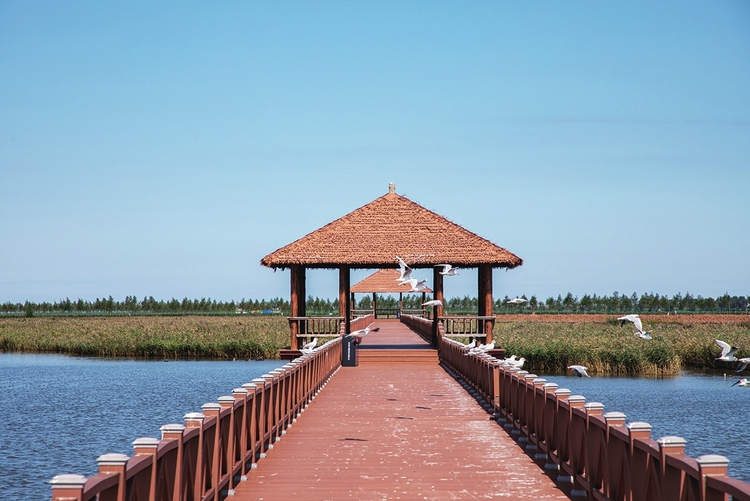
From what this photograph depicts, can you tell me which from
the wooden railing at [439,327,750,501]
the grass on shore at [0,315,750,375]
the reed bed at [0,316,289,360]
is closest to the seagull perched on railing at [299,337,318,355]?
the wooden railing at [439,327,750,501]

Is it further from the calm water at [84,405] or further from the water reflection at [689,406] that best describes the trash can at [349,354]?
the water reflection at [689,406]

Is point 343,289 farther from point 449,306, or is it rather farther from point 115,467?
point 449,306

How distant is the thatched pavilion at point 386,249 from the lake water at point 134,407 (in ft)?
15.5

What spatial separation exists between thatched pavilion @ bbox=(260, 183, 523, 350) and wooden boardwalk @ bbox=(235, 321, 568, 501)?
10.5 m

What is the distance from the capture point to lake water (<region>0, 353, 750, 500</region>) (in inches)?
764

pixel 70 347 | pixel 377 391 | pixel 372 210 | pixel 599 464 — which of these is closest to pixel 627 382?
pixel 372 210

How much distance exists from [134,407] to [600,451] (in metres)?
22.6

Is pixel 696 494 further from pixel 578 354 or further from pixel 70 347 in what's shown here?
pixel 70 347

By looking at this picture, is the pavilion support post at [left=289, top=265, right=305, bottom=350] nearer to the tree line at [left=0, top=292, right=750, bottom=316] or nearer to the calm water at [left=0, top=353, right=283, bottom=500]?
the calm water at [left=0, top=353, right=283, bottom=500]

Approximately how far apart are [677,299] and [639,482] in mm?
111317

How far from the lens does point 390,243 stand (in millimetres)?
29016

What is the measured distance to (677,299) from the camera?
367 ft

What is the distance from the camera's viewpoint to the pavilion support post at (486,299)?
92.2 feet

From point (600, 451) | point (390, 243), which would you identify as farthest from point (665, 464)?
point (390, 243)
